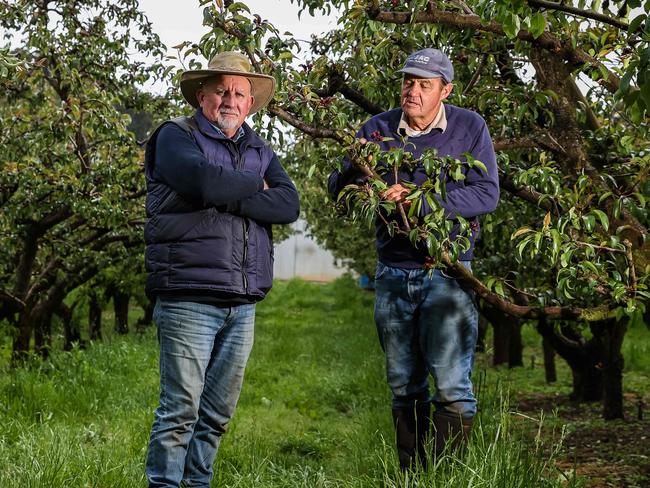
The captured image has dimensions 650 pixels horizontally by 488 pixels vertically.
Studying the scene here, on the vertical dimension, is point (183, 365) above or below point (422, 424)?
above

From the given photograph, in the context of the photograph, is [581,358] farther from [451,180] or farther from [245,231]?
[245,231]

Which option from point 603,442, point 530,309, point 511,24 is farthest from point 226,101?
point 603,442

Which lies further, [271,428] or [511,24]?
[271,428]

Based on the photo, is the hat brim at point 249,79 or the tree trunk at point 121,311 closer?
the hat brim at point 249,79

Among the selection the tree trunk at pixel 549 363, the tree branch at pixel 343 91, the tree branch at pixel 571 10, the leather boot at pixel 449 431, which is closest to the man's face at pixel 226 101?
the tree branch at pixel 571 10

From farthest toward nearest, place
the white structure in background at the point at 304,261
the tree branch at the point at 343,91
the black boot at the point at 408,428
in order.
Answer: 1. the white structure in background at the point at 304,261
2. the tree branch at the point at 343,91
3. the black boot at the point at 408,428

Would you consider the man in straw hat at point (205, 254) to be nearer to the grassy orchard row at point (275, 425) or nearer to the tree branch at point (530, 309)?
the grassy orchard row at point (275, 425)

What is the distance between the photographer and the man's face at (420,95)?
3.92 m

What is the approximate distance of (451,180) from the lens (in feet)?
13.0

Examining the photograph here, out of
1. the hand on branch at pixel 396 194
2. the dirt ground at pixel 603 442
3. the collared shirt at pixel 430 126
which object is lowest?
the dirt ground at pixel 603 442

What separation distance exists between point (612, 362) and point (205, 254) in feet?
17.6

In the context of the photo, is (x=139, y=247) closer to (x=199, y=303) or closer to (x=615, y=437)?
(x=615, y=437)

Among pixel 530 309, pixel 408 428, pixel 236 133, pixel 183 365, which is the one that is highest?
pixel 236 133

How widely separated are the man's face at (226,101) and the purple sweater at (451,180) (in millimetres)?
520
